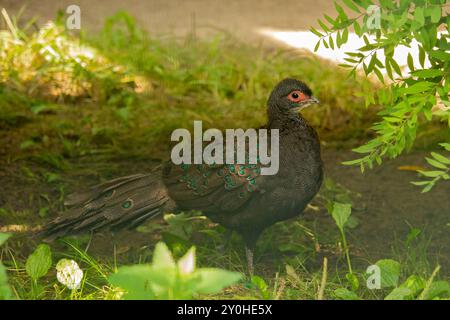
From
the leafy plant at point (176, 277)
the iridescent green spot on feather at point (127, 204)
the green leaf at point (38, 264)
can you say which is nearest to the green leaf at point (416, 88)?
the leafy plant at point (176, 277)

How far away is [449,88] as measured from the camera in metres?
3.54

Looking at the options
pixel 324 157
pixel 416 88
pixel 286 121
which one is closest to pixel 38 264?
pixel 286 121

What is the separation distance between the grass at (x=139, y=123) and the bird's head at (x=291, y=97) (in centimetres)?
23

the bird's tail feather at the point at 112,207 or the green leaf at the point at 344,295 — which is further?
the bird's tail feather at the point at 112,207

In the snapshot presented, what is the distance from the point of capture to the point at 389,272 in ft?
11.5

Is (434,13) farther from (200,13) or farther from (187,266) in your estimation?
→ (200,13)

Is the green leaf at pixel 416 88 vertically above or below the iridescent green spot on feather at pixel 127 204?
above

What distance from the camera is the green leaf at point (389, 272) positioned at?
138 inches

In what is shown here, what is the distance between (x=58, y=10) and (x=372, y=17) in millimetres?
3488

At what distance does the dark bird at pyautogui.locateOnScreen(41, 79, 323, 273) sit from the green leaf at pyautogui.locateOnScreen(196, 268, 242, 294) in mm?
1231

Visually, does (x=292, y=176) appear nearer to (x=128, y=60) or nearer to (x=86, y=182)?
(x=86, y=182)

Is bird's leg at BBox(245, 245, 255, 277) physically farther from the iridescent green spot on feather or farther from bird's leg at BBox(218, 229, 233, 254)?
the iridescent green spot on feather

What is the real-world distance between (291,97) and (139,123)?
1.64 metres

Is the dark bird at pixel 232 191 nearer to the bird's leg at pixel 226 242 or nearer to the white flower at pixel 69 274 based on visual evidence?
the bird's leg at pixel 226 242
